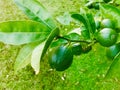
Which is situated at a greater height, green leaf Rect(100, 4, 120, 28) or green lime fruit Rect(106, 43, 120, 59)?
green leaf Rect(100, 4, 120, 28)

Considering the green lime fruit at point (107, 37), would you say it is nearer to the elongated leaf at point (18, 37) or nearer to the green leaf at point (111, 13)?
the green leaf at point (111, 13)

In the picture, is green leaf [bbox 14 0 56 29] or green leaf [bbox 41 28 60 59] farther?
green leaf [bbox 14 0 56 29]

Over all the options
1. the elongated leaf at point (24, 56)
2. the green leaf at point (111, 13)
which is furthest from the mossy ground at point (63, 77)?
the elongated leaf at point (24, 56)

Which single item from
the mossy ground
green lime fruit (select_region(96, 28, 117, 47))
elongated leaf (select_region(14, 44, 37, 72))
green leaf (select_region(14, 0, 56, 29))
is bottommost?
the mossy ground

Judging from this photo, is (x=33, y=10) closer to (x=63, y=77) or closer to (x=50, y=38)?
(x=50, y=38)

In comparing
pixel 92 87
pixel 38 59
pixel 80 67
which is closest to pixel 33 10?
pixel 38 59

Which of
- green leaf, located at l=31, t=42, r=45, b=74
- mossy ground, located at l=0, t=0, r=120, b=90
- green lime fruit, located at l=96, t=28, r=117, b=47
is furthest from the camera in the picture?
mossy ground, located at l=0, t=0, r=120, b=90

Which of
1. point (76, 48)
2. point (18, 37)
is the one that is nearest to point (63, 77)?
point (76, 48)

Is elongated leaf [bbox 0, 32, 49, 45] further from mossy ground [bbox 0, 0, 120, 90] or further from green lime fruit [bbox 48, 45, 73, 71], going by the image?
mossy ground [bbox 0, 0, 120, 90]

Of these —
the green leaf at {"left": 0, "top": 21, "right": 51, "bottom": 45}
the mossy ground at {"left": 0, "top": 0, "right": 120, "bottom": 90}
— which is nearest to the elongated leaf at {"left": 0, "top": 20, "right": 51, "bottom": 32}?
the green leaf at {"left": 0, "top": 21, "right": 51, "bottom": 45}
